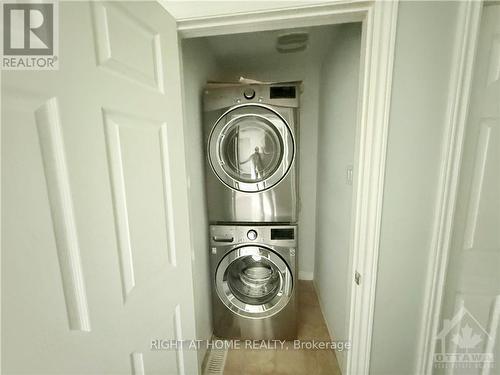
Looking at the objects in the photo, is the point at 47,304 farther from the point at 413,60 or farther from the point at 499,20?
the point at 499,20

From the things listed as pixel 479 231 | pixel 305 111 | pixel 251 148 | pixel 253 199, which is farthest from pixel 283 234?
pixel 305 111

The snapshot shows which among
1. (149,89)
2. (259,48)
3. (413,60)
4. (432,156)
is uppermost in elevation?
(259,48)

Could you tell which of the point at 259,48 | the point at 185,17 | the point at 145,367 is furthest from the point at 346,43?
the point at 145,367

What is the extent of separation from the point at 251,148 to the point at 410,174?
92cm

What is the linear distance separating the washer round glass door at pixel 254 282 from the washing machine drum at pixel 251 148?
48cm

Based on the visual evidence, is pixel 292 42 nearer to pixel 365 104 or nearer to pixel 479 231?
pixel 365 104

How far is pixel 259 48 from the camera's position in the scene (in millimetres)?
1697

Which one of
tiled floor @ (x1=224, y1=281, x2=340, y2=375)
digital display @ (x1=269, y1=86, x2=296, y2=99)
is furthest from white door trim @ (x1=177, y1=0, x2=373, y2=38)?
tiled floor @ (x1=224, y1=281, x2=340, y2=375)

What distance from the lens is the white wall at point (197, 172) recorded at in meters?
1.26

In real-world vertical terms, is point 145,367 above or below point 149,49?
below

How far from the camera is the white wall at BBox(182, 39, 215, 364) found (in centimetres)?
126

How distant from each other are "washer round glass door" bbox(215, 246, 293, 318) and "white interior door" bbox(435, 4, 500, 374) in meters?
0.86

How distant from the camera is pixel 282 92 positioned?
4.42ft

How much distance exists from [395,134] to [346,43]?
83 centimetres
